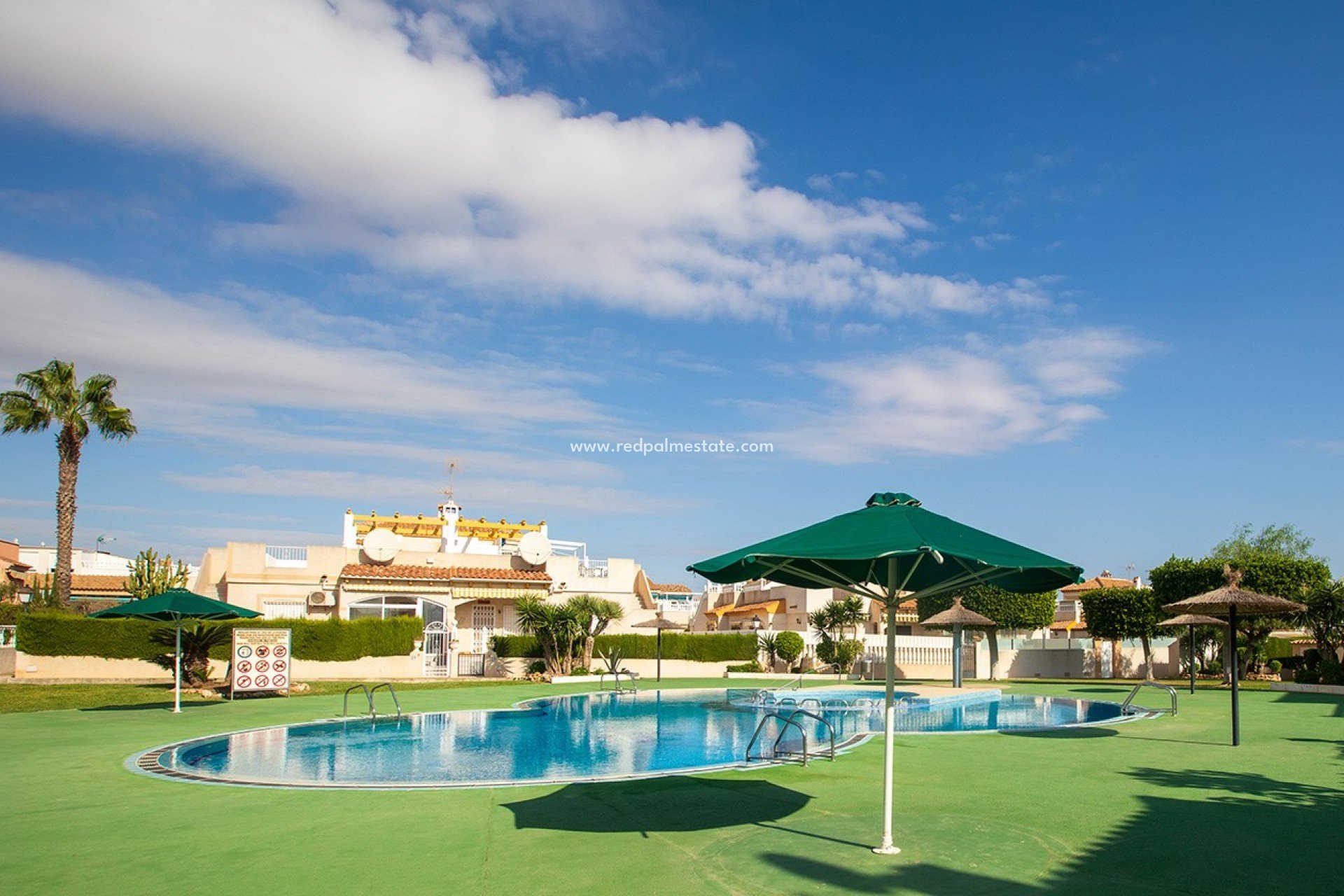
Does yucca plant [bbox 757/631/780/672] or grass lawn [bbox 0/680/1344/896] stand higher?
grass lawn [bbox 0/680/1344/896]

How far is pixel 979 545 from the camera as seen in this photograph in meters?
7.02

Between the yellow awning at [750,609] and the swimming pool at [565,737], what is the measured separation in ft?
85.3

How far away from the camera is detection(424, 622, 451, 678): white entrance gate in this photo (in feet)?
109

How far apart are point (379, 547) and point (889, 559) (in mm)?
33485

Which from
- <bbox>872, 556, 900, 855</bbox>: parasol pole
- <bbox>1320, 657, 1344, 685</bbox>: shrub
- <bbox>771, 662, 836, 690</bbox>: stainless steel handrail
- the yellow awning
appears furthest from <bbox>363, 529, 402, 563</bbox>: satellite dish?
<bbox>872, 556, 900, 855</bbox>: parasol pole

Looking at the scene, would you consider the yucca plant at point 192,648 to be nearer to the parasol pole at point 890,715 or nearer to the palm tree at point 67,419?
the palm tree at point 67,419

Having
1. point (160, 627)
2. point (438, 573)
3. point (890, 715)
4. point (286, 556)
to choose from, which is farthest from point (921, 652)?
point (890, 715)

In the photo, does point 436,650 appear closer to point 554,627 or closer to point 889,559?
point 554,627

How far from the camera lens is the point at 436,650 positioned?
111 feet

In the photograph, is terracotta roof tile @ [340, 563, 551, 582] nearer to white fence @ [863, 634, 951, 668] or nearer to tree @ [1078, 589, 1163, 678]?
white fence @ [863, 634, 951, 668]

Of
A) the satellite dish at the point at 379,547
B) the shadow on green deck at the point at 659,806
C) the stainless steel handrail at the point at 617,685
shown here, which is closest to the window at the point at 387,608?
the satellite dish at the point at 379,547

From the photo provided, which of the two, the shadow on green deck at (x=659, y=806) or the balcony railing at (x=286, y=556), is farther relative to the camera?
the balcony railing at (x=286, y=556)

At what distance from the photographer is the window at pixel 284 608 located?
121 feet

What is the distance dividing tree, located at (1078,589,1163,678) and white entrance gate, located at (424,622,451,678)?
25.1m
